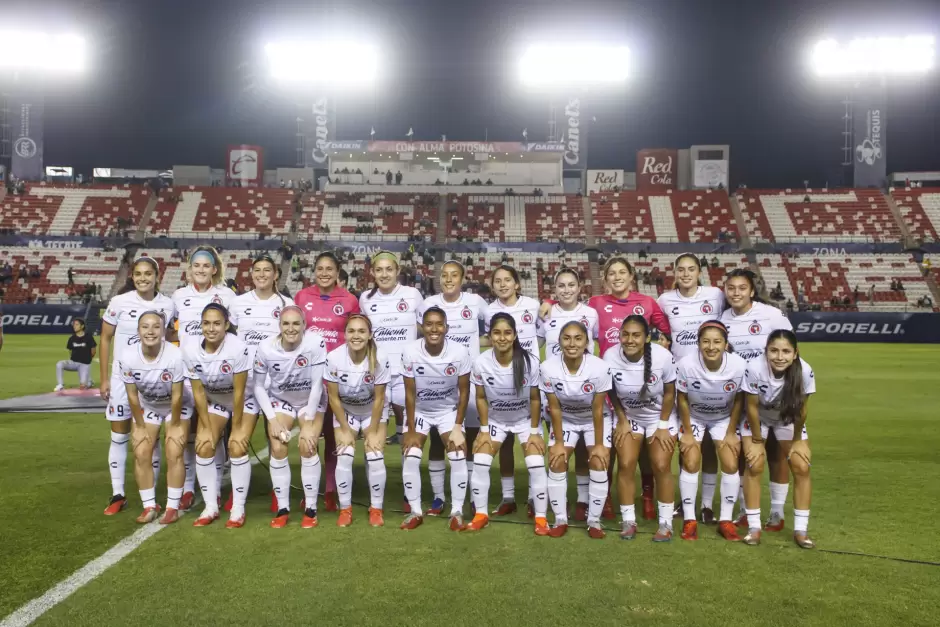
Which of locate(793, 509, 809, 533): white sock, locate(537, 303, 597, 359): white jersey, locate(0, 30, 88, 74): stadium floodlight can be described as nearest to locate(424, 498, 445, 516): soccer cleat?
locate(537, 303, 597, 359): white jersey

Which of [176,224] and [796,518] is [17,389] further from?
[176,224]

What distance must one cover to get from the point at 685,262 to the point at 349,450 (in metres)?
3.47

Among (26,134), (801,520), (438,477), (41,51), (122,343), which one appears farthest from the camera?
(26,134)

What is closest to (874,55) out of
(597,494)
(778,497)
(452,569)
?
(778,497)

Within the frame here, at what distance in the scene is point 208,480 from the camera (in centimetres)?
549

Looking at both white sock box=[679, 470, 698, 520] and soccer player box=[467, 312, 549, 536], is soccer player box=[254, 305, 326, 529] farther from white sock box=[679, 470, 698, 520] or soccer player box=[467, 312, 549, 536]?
white sock box=[679, 470, 698, 520]

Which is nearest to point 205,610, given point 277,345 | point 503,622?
point 503,622

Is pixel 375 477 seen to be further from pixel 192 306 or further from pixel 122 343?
pixel 122 343

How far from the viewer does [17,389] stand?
13.0 meters

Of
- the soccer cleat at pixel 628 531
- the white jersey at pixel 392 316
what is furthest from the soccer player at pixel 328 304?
the soccer cleat at pixel 628 531

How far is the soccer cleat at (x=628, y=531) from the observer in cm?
515

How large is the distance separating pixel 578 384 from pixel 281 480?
257 centimetres

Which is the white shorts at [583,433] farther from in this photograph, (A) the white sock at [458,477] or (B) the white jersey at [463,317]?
(B) the white jersey at [463,317]

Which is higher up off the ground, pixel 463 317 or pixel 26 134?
pixel 26 134
